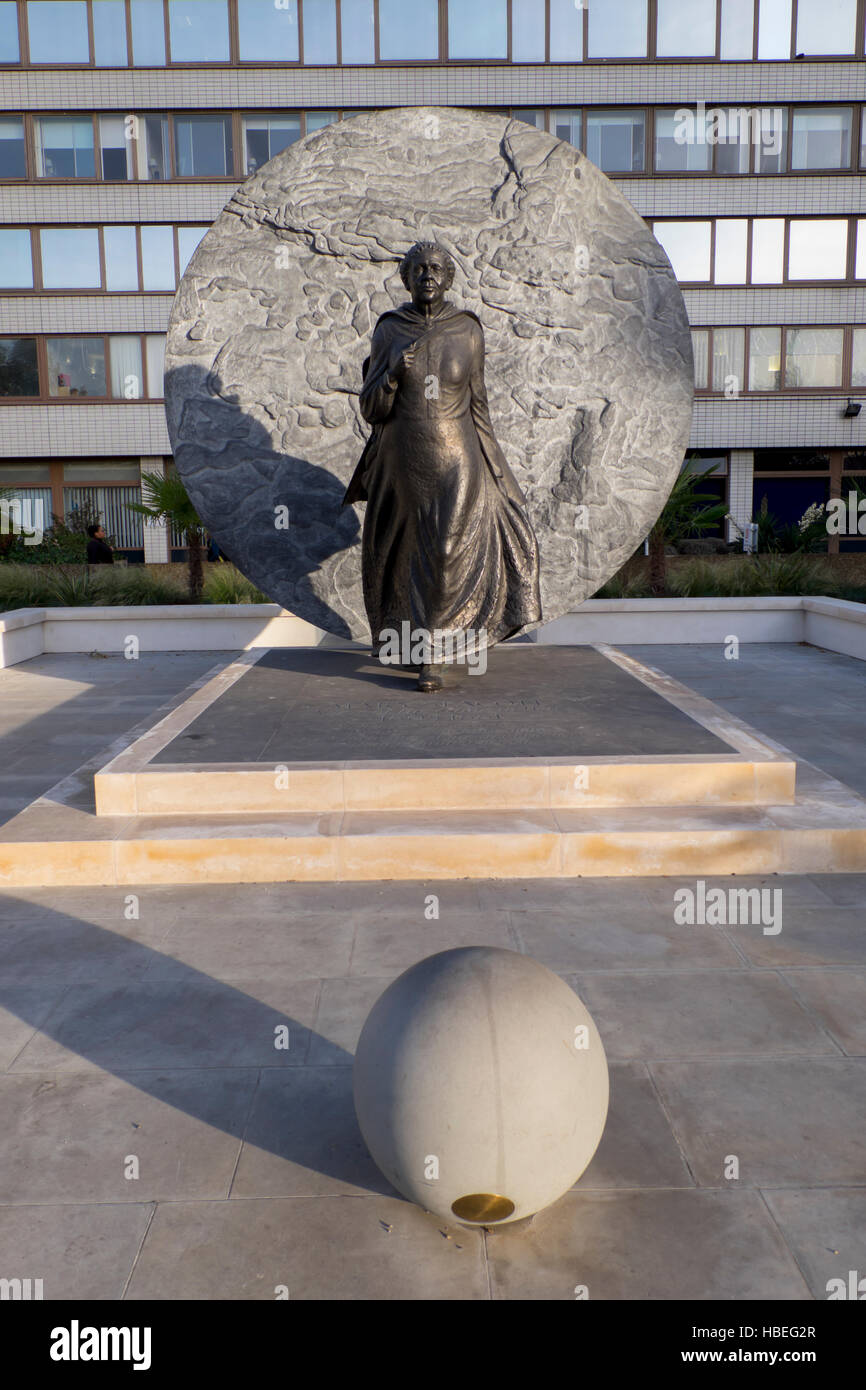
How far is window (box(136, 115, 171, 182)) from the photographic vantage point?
76.5 ft

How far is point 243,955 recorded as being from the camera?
4.12 metres

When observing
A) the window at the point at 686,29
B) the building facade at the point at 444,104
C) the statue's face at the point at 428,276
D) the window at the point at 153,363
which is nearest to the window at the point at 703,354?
the building facade at the point at 444,104

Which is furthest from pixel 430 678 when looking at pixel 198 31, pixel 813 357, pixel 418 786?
pixel 198 31

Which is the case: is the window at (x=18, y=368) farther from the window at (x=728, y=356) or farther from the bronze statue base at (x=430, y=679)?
the bronze statue base at (x=430, y=679)

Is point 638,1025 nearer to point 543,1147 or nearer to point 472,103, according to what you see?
point 543,1147

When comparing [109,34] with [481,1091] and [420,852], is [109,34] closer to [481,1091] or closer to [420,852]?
A: [420,852]

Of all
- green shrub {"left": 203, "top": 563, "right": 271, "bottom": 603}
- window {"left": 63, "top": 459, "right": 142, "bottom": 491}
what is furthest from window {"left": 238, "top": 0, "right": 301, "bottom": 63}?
green shrub {"left": 203, "top": 563, "right": 271, "bottom": 603}

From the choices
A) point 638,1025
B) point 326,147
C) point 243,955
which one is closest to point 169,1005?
point 243,955

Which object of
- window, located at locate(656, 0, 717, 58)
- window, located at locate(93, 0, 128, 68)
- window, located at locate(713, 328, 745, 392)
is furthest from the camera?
window, located at locate(713, 328, 745, 392)

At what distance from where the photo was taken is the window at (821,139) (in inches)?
929

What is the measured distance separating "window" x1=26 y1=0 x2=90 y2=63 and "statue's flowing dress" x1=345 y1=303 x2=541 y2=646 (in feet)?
70.0

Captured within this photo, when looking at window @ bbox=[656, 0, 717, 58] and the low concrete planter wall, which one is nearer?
the low concrete planter wall

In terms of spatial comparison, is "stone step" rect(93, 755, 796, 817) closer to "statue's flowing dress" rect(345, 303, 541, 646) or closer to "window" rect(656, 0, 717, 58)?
"statue's flowing dress" rect(345, 303, 541, 646)

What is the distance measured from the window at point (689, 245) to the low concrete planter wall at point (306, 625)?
13013 mm
